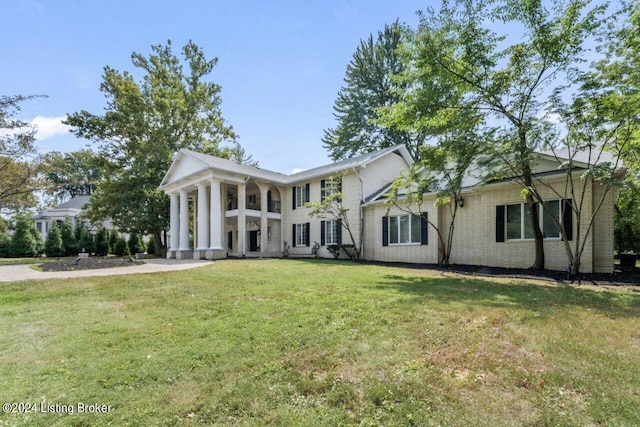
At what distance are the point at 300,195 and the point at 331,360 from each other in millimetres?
18084

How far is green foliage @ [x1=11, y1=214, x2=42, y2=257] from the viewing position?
1125 inches

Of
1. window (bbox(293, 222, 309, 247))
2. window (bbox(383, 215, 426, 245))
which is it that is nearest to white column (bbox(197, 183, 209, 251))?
window (bbox(293, 222, 309, 247))

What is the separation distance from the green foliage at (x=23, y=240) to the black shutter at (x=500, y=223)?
36.4 m

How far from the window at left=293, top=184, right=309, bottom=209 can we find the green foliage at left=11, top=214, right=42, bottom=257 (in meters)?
25.4

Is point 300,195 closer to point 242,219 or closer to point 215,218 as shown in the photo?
point 242,219

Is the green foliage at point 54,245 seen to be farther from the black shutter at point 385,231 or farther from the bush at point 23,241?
the black shutter at point 385,231

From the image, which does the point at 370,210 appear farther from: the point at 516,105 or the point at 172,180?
the point at 172,180

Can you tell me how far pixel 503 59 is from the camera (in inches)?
386

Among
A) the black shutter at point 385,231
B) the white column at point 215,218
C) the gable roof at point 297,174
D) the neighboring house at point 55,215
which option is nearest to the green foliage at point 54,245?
the neighboring house at point 55,215

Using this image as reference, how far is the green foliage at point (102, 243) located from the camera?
31.0m

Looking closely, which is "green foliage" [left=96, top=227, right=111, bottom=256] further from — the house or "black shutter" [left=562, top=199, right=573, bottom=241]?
"black shutter" [left=562, top=199, right=573, bottom=241]

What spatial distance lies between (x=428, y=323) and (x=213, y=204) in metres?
16.2

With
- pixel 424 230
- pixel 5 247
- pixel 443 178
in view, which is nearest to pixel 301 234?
pixel 424 230

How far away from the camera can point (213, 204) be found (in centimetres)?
1880
